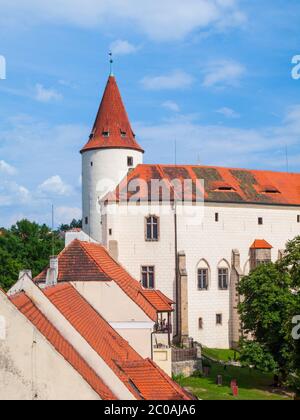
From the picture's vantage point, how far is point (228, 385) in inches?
1481

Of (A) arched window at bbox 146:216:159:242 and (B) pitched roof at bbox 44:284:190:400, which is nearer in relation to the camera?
(B) pitched roof at bbox 44:284:190:400

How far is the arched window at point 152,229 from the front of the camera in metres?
49.1

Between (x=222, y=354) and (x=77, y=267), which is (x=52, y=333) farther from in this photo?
(x=222, y=354)

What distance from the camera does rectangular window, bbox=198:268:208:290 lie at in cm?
5038

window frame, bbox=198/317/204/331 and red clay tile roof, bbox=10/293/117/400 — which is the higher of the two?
red clay tile roof, bbox=10/293/117/400

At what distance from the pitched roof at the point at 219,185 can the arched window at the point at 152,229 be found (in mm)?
1555

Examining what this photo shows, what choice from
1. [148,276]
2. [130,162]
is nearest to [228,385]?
[148,276]

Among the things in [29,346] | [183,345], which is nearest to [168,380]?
[29,346]

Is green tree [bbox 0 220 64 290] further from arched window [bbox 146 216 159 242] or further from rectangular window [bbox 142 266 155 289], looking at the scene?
arched window [bbox 146 216 159 242]

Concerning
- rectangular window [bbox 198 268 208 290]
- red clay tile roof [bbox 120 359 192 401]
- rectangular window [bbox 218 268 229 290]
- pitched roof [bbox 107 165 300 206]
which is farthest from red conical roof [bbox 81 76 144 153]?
red clay tile roof [bbox 120 359 192 401]

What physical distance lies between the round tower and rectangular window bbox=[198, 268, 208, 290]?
8317 mm

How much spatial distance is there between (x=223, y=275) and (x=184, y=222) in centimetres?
558

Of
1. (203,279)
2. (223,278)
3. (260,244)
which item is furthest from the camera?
(260,244)
